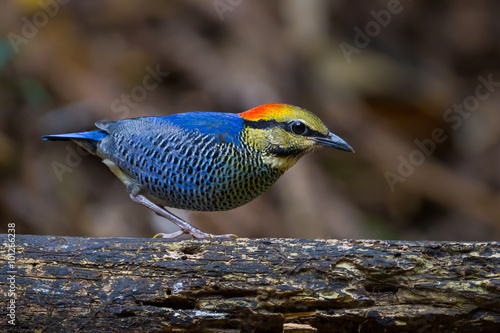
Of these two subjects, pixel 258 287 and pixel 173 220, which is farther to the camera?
pixel 173 220

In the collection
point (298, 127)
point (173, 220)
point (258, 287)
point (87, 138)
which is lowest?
point (258, 287)

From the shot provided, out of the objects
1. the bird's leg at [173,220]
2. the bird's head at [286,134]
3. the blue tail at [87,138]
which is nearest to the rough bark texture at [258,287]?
the bird's head at [286,134]

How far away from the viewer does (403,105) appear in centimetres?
841

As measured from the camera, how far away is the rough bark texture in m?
3.44

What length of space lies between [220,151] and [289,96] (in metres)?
3.58

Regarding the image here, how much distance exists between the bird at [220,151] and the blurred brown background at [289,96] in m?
2.70

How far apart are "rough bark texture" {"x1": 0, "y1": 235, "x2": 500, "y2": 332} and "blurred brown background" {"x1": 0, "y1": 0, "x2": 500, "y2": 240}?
12.1 ft

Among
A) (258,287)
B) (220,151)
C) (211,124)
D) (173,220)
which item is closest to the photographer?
(258,287)

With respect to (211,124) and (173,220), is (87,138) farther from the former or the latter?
(211,124)

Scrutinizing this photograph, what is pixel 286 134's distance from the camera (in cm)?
462

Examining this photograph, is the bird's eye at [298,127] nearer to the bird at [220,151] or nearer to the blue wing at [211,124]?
the bird at [220,151]

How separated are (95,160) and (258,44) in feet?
8.63

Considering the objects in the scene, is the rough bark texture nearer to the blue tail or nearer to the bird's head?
the bird's head

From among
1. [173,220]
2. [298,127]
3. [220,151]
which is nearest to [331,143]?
[298,127]
